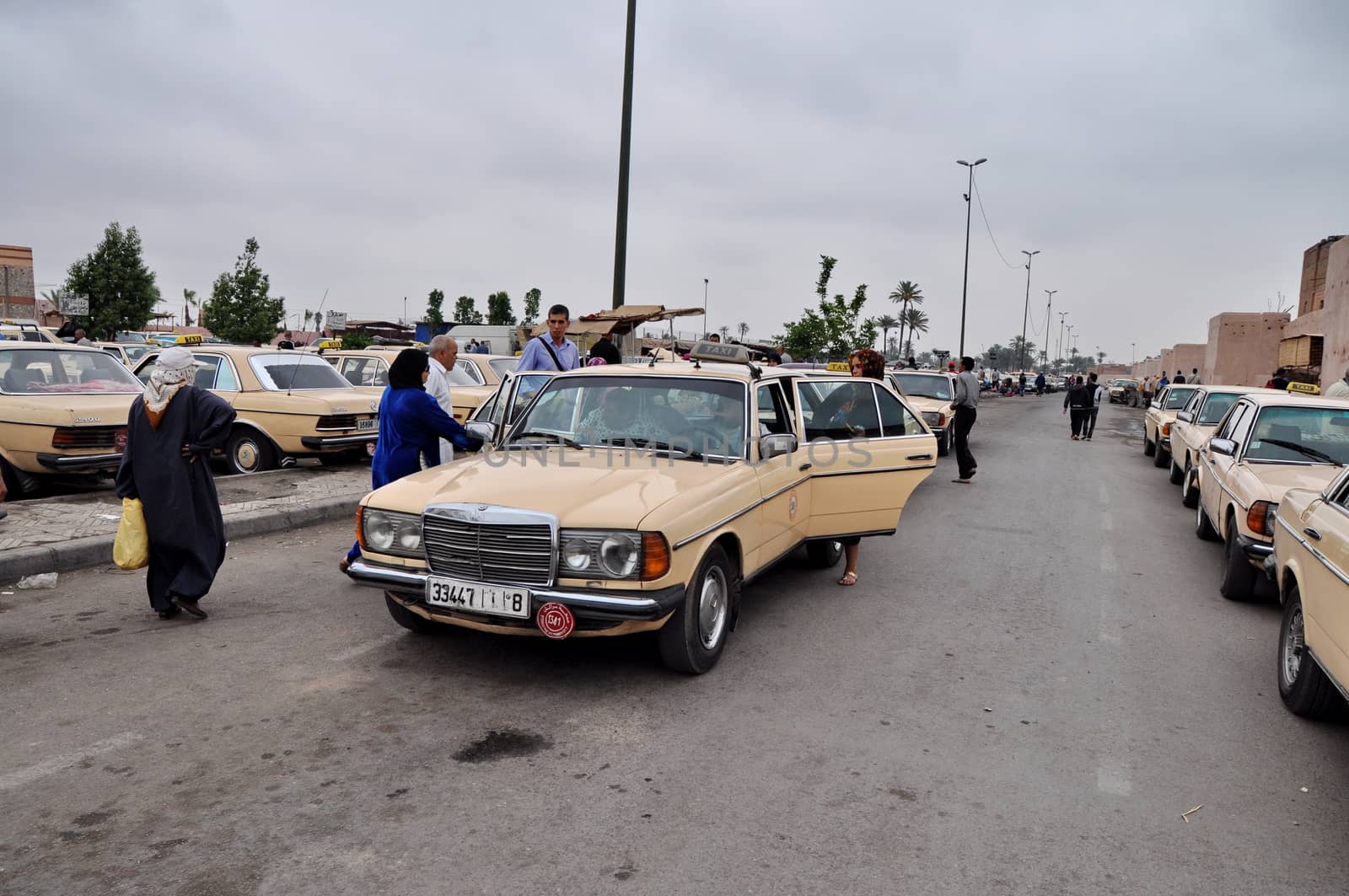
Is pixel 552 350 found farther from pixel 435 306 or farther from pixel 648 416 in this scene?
pixel 435 306

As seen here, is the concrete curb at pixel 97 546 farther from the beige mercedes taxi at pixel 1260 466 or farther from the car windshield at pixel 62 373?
the beige mercedes taxi at pixel 1260 466

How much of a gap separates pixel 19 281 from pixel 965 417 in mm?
44529

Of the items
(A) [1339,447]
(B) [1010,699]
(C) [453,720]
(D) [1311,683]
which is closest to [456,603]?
(C) [453,720]

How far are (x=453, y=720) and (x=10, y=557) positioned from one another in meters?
4.49

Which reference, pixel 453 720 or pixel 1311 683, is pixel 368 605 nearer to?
A: pixel 453 720

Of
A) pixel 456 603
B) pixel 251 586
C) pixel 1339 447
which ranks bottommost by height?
pixel 251 586

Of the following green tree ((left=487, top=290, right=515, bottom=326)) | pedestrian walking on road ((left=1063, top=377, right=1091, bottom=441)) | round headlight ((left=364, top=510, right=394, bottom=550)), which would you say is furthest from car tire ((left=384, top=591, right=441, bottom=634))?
green tree ((left=487, top=290, right=515, bottom=326))

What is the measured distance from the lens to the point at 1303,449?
7426 mm

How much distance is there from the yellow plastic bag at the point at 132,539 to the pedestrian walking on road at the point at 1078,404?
2014 cm

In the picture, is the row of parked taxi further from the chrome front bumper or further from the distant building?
the distant building

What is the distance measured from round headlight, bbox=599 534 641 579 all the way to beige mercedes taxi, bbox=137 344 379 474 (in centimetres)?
780

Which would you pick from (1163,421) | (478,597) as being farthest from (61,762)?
(1163,421)

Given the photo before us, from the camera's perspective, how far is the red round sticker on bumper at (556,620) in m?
4.23

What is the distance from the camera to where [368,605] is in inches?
237
